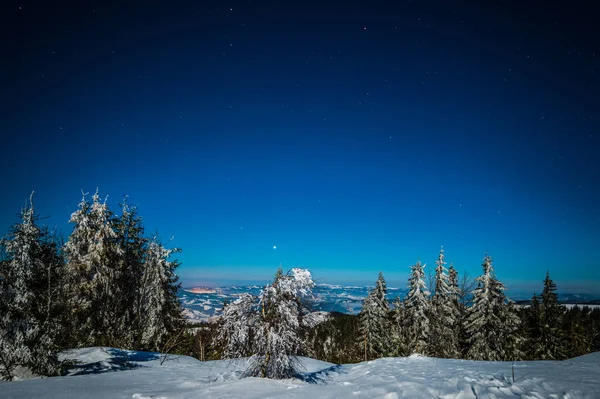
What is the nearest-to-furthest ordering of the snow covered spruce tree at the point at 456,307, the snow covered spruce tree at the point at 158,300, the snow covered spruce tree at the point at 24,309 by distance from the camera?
1. the snow covered spruce tree at the point at 24,309
2. the snow covered spruce tree at the point at 158,300
3. the snow covered spruce tree at the point at 456,307

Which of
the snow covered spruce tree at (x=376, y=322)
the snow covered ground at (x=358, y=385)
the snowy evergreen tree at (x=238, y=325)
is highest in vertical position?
the snowy evergreen tree at (x=238, y=325)

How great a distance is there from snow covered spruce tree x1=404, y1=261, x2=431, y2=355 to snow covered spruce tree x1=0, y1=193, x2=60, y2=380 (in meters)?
24.3

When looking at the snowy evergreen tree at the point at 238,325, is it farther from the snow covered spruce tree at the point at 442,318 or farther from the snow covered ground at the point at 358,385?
the snow covered spruce tree at the point at 442,318

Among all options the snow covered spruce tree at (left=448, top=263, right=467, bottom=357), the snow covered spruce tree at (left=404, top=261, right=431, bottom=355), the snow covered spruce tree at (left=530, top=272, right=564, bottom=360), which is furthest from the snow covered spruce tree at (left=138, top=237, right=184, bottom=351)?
the snow covered spruce tree at (left=530, top=272, right=564, bottom=360)

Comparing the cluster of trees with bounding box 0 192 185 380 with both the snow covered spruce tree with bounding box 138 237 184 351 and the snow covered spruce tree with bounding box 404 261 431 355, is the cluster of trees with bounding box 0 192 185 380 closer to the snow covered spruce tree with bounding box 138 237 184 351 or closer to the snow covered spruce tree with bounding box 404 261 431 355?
the snow covered spruce tree with bounding box 138 237 184 351

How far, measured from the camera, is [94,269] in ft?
60.6

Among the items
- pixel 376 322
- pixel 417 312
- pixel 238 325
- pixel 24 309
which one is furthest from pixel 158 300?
pixel 417 312

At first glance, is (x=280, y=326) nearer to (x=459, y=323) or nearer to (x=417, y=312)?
(x=417, y=312)

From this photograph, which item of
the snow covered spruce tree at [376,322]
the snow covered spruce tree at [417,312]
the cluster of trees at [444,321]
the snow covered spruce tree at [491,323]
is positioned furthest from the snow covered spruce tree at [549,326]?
the snow covered spruce tree at [376,322]

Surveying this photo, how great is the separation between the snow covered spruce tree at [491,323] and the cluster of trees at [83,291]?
23056 millimetres

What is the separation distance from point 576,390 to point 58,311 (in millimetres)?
13861

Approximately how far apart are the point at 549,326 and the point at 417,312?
1158cm

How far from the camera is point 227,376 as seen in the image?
8516 millimetres

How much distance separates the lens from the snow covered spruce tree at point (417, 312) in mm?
25375
